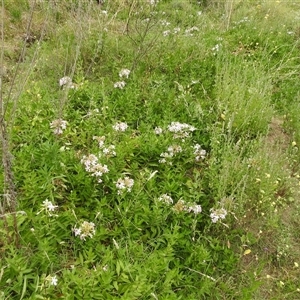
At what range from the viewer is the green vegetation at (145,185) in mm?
2174

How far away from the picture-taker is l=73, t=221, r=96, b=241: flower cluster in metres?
2.30

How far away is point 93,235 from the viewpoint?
2348mm

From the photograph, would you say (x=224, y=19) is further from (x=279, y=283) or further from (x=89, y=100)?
(x=279, y=283)

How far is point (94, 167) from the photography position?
262 centimetres

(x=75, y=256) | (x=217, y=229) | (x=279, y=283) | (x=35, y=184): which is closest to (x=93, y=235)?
(x=75, y=256)

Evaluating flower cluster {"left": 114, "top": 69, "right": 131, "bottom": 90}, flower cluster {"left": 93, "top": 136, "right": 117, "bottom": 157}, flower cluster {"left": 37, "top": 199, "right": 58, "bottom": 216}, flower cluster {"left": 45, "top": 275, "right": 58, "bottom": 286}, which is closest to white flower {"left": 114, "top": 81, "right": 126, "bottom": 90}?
flower cluster {"left": 114, "top": 69, "right": 131, "bottom": 90}

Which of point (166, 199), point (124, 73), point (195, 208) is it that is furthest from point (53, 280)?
point (124, 73)

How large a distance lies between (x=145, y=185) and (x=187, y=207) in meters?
0.38

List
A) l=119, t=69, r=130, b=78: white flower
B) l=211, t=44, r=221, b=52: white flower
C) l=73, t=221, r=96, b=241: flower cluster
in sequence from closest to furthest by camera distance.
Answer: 1. l=73, t=221, r=96, b=241: flower cluster
2. l=119, t=69, r=130, b=78: white flower
3. l=211, t=44, r=221, b=52: white flower

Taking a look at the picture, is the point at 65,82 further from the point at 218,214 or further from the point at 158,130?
the point at 218,214

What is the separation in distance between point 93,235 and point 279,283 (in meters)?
1.31

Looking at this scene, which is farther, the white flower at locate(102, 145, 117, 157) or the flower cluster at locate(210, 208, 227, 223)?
the white flower at locate(102, 145, 117, 157)

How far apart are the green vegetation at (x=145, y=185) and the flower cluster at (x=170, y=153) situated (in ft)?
0.04

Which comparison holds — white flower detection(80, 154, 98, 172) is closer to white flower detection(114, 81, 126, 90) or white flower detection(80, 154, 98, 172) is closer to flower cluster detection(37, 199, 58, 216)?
flower cluster detection(37, 199, 58, 216)
